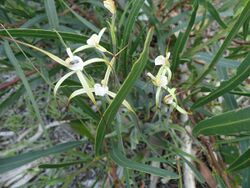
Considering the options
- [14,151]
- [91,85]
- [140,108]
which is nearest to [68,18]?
[140,108]

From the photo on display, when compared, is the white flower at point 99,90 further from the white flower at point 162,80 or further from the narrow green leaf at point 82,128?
the narrow green leaf at point 82,128

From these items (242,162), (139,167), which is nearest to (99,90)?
(139,167)

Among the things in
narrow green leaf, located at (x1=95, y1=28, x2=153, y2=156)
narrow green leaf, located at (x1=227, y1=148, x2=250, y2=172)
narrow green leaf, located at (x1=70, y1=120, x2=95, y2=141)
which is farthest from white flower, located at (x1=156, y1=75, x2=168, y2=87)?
narrow green leaf, located at (x1=70, y1=120, x2=95, y2=141)

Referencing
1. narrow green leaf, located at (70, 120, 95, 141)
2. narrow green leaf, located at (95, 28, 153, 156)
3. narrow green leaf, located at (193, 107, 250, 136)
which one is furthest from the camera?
narrow green leaf, located at (70, 120, 95, 141)

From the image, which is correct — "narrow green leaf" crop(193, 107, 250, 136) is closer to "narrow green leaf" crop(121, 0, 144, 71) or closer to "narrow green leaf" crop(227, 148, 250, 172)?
"narrow green leaf" crop(227, 148, 250, 172)

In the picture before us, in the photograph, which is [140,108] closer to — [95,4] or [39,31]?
[95,4]

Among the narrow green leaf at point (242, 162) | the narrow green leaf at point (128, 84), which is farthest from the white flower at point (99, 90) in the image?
the narrow green leaf at point (242, 162)

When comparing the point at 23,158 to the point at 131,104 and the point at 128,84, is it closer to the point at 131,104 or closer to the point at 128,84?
the point at 131,104
